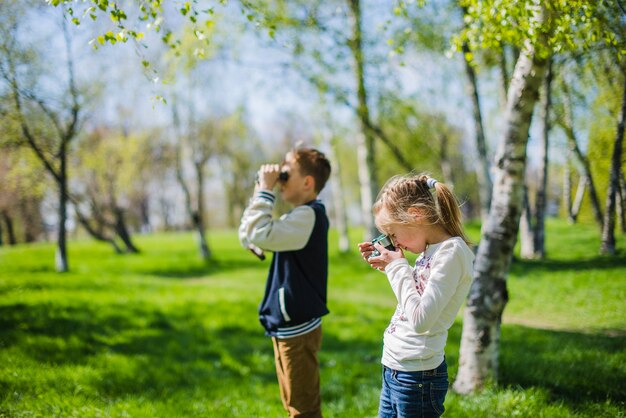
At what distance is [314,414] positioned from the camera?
3.12m

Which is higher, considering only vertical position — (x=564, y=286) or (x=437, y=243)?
(x=437, y=243)

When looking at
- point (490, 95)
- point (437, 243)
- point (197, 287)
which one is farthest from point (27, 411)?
point (490, 95)

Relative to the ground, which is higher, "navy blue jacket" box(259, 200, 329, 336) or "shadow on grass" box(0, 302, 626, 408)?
"navy blue jacket" box(259, 200, 329, 336)

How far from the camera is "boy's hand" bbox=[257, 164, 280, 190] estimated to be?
10.4ft

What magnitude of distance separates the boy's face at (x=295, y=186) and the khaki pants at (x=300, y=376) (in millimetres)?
993

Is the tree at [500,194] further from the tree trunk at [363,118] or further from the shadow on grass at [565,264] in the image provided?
the tree trunk at [363,118]

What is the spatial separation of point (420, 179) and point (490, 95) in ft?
43.1

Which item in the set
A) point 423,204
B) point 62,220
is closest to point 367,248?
point 423,204

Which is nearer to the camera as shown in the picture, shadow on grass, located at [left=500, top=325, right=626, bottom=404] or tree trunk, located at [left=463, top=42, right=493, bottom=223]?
shadow on grass, located at [left=500, top=325, right=626, bottom=404]

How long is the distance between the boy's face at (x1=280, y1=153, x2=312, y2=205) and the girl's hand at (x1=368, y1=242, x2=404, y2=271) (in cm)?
103

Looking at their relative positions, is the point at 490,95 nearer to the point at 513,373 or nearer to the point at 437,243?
the point at 513,373

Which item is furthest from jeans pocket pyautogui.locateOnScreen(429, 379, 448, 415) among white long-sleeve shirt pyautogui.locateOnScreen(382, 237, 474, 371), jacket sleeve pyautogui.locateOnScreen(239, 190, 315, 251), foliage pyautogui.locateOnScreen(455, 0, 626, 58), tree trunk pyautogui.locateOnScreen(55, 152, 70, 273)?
tree trunk pyautogui.locateOnScreen(55, 152, 70, 273)

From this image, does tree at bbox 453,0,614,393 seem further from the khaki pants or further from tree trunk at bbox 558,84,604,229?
tree trunk at bbox 558,84,604,229

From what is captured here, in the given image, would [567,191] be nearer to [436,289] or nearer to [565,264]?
[565,264]
